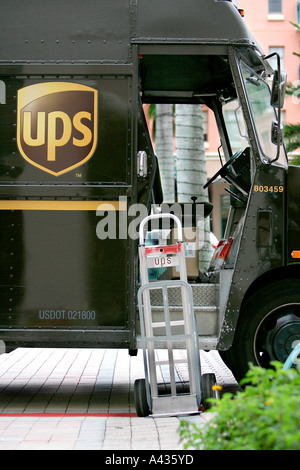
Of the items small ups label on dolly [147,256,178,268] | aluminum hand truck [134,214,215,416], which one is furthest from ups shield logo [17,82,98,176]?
small ups label on dolly [147,256,178,268]

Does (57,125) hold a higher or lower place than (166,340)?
higher

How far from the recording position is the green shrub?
2745 mm

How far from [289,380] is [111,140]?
3.74 meters

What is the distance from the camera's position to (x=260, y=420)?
2.91 metres

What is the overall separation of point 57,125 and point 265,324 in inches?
102

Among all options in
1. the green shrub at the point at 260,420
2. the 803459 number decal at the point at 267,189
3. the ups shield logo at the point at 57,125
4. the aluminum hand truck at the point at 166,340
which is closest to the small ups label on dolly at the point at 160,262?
the aluminum hand truck at the point at 166,340

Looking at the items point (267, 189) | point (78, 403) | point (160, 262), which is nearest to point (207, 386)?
point (160, 262)

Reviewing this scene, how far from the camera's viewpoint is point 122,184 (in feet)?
21.2

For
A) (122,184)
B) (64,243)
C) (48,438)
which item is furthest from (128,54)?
(48,438)

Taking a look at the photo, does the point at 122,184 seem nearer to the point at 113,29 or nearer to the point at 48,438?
the point at 113,29

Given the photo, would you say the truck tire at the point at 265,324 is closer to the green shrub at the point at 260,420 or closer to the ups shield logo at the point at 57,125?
the ups shield logo at the point at 57,125

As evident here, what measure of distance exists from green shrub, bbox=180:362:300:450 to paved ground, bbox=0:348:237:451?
4.76ft

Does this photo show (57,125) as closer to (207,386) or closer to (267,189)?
(267,189)

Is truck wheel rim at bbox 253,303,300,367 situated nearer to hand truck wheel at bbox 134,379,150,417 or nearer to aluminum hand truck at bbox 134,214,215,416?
aluminum hand truck at bbox 134,214,215,416
